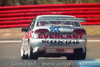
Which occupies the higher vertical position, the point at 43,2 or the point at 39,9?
the point at 39,9

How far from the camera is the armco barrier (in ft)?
51.7

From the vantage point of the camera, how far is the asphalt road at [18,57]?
7664 mm

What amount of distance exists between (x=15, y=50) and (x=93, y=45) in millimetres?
3100

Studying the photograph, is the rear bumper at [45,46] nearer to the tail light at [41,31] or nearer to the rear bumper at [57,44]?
the rear bumper at [57,44]

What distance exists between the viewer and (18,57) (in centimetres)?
948

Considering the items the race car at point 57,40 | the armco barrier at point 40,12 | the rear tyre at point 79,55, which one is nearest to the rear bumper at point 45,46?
the race car at point 57,40

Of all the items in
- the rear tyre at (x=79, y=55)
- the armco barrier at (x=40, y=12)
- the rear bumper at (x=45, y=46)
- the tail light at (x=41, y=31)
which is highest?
the tail light at (x=41, y=31)

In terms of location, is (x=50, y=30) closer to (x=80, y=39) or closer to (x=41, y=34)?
(x=41, y=34)

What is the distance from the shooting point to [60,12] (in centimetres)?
1580

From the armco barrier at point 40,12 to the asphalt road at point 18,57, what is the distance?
3197 mm

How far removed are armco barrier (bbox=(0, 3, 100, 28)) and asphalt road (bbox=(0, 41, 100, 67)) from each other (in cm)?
320

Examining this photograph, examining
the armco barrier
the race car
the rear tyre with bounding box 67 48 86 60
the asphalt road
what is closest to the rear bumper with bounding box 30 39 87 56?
the race car

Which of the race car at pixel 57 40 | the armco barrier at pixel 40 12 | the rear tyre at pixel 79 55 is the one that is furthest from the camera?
the armco barrier at pixel 40 12

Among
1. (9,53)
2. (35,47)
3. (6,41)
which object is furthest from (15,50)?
(35,47)
